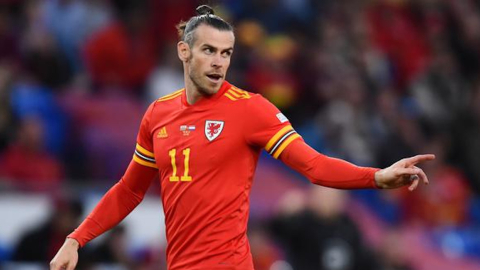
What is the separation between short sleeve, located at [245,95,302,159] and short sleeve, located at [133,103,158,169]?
2.31 ft

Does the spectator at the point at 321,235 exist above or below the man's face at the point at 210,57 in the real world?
below

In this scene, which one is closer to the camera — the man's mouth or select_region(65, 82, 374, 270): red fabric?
select_region(65, 82, 374, 270): red fabric

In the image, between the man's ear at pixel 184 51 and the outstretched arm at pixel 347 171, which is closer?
the outstretched arm at pixel 347 171

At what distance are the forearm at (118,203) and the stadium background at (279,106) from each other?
310cm

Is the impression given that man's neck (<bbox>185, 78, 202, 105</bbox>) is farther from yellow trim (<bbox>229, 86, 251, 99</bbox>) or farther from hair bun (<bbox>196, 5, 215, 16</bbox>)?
hair bun (<bbox>196, 5, 215, 16</bbox>)

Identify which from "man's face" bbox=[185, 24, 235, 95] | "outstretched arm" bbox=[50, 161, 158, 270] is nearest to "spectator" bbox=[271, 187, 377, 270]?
"outstretched arm" bbox=[50, 161, 158, 270]

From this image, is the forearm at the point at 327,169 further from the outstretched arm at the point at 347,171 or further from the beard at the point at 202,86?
the beard at the point at 202,86

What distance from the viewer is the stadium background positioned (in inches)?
383

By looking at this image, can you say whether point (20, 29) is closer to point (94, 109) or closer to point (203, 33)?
point (94, 109)

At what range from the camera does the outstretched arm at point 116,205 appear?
593cm

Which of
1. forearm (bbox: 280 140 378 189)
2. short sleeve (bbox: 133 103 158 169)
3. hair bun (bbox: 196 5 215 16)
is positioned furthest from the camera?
short sleeve (bbox: 133 103 158 169)

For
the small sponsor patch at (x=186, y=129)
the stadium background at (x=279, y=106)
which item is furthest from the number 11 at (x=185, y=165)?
the stadium background at (x=279, y=106)

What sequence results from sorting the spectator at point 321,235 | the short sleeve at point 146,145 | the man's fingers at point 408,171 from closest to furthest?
1. the man's fingers at point 408,171
2. the short sleeve at point 146,145
3. the spectator at point 321,235

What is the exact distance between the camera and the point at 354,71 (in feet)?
43.9
